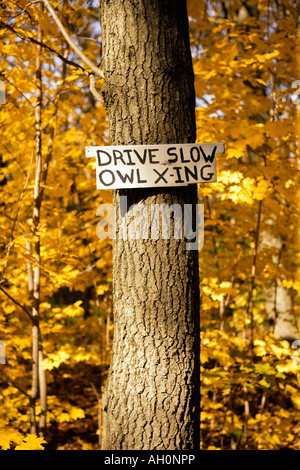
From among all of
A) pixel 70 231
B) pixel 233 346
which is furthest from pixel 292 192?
pixel 70 231

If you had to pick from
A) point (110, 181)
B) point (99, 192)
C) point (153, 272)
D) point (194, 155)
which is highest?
point (99, 192)

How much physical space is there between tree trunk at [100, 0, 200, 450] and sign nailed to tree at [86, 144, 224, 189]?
0.12 ft

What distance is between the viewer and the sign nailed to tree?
5.07ft

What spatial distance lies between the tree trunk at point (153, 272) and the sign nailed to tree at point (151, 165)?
1.5 inches

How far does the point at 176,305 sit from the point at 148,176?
0.54 metres

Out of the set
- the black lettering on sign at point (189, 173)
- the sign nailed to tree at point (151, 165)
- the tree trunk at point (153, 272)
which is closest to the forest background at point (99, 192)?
the tree trunk at point (153, 272)

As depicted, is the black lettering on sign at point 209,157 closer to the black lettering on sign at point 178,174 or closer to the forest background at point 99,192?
the black lettering on sign at point 178,174

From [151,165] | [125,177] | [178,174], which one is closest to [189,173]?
[178,174]

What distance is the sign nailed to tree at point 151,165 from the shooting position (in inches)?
60.8

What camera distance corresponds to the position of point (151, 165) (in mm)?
1541

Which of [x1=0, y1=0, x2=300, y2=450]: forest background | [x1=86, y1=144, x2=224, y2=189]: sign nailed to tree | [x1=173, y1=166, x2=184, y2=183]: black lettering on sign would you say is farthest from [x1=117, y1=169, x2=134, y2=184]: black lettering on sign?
[x1=0, y1=0, x2=300, y2=450]: forest background

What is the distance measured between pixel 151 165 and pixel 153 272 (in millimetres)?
433

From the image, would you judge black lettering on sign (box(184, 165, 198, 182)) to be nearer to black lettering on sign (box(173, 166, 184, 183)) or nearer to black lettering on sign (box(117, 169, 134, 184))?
black lettering on sign (box(173, 166, 184, 183))

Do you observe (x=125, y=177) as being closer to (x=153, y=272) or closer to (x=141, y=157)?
(x=141, y=157)
